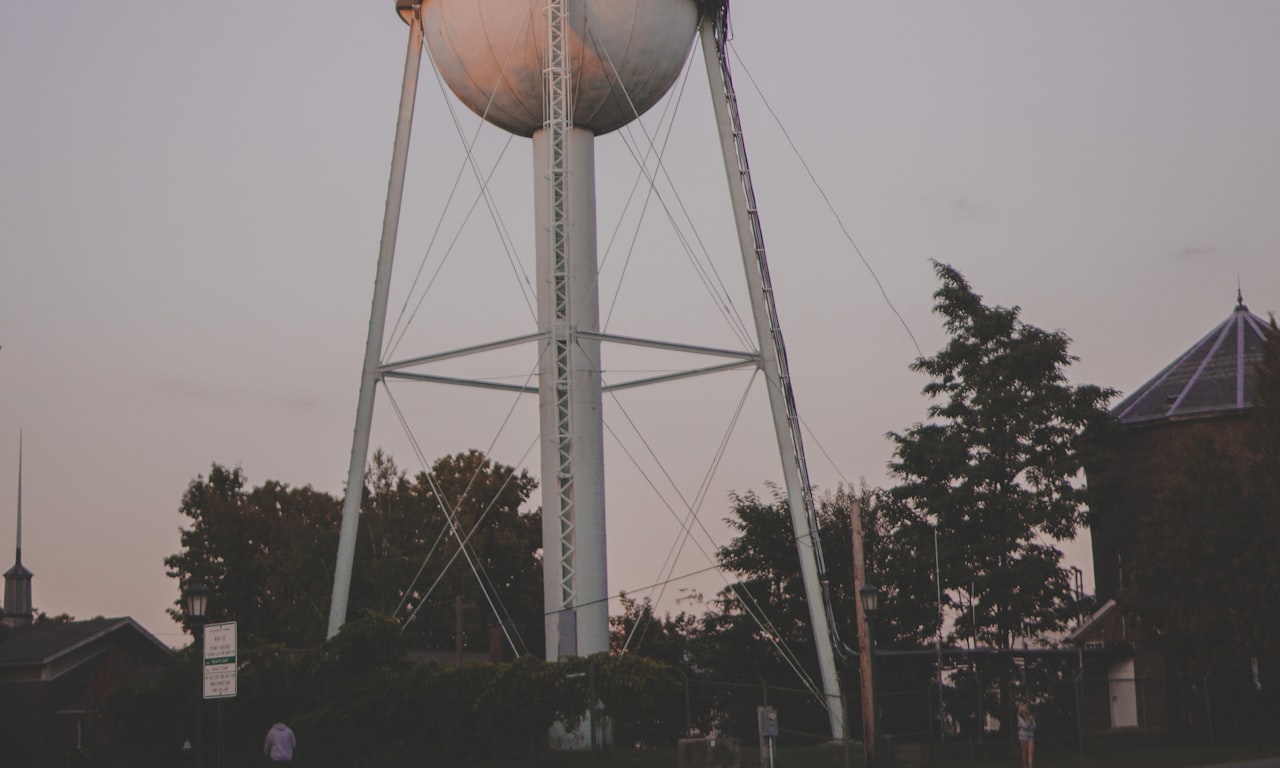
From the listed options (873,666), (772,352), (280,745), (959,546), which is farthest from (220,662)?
(959,546)

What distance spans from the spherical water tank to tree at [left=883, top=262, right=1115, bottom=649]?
462 inches

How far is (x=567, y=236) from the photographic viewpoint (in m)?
25.5

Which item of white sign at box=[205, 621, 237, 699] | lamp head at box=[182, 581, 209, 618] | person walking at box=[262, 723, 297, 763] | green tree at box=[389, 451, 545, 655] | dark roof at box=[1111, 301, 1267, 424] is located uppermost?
dark roof at box=[1111, 301, 1267, 424]

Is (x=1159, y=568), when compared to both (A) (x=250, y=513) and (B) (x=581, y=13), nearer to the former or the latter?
(B) (x=581, y=13)

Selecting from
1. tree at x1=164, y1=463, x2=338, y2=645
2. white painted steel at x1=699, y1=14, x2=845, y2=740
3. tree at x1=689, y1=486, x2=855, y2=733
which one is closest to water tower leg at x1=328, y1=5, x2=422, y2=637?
white painted steel at x1=699, y1=14, x2=845, y2=740

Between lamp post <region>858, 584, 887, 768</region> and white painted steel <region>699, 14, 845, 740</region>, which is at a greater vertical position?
white painted steel <region>699, 14, 845, 740</region>

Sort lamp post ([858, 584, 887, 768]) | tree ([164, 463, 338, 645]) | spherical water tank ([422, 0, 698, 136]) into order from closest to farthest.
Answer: lamp post ([858, 584, 887, 768]) < spherical water tank ([422, 0, 698, 136]) < tree ([164, 463, 338, 645])

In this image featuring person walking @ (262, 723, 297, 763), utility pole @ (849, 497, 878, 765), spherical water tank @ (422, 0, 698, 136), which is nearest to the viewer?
person walking @ (262, 723, 297, 763)

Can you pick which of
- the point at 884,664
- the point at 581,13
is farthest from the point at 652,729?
the point at 581,13

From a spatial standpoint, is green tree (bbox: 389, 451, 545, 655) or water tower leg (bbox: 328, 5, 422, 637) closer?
water tower leg (bbox: 328, 5, 422, 637)

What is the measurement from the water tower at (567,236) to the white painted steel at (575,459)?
0.8 inches

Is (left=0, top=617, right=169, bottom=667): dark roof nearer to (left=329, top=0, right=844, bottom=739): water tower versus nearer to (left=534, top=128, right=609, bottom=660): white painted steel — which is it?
(left=329, top=0, right=844, bottom=739): water tower

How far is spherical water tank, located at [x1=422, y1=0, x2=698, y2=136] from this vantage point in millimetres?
25391

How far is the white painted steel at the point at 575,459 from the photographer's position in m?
25.1
